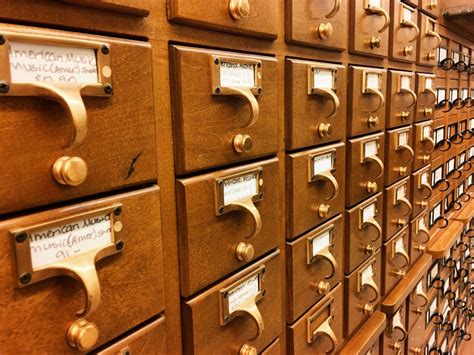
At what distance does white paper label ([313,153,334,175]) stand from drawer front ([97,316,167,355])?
44cm

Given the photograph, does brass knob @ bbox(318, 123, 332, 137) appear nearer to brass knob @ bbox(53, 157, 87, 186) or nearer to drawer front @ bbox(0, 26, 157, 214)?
drawer front @ bbox(0, 26, 157, 214)

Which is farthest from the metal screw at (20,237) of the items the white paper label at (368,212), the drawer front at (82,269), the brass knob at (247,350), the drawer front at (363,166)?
the white paper label at (368,212)

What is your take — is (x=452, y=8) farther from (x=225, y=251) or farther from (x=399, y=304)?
(x=225, y=251)

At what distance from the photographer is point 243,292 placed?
657 millimetres

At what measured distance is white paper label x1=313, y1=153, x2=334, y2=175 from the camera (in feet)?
2.72

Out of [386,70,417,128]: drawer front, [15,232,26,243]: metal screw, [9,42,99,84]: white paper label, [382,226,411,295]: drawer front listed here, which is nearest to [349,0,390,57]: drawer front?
[386,70,417,128]: drawer front

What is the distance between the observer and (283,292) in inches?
31.4

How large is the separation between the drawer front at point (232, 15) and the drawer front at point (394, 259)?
2.72 ft

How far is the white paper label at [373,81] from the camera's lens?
3.35 feet

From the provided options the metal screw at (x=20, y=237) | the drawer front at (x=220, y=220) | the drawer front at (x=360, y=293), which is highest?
the metal screw at (x=20, y=237)

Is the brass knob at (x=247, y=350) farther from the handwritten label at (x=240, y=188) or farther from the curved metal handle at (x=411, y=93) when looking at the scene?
the curved metal handle at (x=411, y=93)

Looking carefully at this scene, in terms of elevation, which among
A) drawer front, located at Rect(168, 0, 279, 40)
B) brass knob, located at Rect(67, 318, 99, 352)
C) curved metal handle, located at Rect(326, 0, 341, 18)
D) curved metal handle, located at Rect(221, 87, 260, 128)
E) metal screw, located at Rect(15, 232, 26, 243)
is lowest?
brass knob, located at Rect(67, 318, 99, 352)

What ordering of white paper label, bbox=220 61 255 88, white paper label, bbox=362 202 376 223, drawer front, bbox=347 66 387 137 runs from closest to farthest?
white paper label, bbox=220 61 255 88, drawer front, bbox=347 66 387 137, white paper label, bbox=362 202 376 223

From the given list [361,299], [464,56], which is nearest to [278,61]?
[361,299]
